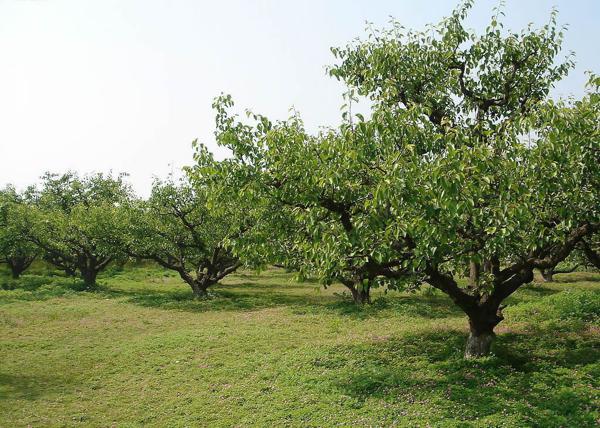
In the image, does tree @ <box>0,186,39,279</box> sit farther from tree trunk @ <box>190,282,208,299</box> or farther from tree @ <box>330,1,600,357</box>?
tree @ <box>330,1,600,357</box>

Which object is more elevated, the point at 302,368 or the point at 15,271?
the point at 15,271

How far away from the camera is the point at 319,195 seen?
46.1 ft

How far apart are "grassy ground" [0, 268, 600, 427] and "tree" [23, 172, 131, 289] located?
1141 centimetres

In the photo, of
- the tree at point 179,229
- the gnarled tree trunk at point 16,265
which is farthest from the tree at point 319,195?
the gnarled tree trunk at point 16,265

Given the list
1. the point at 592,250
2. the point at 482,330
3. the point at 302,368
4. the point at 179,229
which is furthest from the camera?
the point at 179,229

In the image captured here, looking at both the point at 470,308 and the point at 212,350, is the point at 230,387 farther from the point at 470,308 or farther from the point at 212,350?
the point at 470,308

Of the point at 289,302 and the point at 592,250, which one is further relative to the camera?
the point at 289,302

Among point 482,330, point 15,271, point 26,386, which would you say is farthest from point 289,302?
point 15,271

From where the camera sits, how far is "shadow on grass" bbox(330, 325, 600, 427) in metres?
12.9

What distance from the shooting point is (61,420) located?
15430 mm

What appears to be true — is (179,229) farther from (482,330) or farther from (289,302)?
(482,330)

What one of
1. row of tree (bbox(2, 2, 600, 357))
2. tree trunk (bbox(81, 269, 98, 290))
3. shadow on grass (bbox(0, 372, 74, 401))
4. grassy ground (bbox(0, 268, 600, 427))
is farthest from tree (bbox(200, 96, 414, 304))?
tree trunk (bbox(81, 269, 98, 290))

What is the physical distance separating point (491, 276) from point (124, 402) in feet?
42.7

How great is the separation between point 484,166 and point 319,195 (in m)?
4.59
